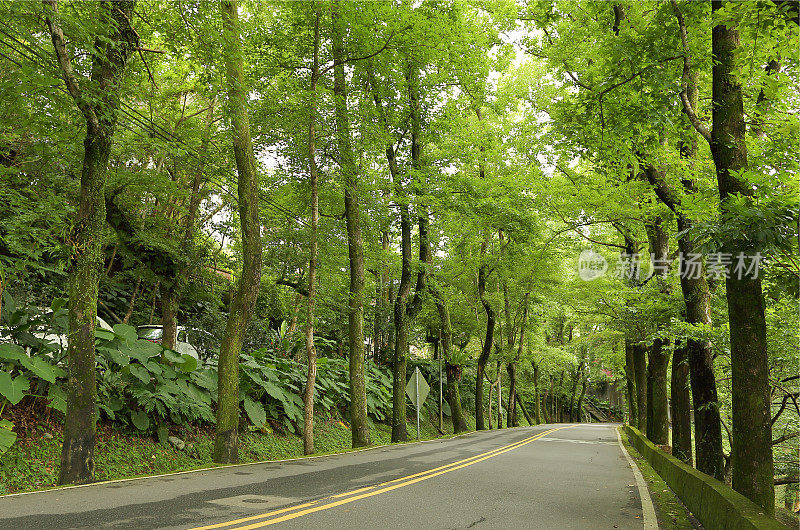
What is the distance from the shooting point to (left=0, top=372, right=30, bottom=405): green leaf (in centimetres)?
815

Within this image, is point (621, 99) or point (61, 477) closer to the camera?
point (61, 477)

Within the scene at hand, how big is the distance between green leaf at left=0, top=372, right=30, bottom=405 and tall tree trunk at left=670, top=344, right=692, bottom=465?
1234 centimetres

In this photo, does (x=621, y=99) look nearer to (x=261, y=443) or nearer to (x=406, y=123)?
(x=406, y=123)

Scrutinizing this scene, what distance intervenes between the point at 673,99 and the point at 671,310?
20.0 ft

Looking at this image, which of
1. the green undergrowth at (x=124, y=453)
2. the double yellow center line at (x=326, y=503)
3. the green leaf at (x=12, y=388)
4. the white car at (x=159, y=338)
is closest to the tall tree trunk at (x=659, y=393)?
the double yellow center line at (x=326, y=503)

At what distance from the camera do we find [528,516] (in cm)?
639

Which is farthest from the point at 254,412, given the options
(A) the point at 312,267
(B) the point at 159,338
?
(B) the point at 159,338

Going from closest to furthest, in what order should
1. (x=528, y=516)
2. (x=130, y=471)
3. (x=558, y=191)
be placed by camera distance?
1. (x=528, y=516)
2. (x=130, y=471)
3. (x=558, y=191)

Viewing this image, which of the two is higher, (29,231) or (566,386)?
(29,231)

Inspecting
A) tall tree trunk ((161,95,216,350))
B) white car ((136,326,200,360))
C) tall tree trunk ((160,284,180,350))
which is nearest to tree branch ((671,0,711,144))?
tall tree trunk ((161,95,216,350))

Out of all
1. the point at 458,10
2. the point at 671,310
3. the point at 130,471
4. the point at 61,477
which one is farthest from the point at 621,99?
the point at 130,471

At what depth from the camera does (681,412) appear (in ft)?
38.1

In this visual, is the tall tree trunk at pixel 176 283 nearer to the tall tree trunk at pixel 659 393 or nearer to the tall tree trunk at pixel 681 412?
the tall tree trunk at pixel 681 412

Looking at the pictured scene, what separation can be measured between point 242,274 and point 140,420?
3683mm
